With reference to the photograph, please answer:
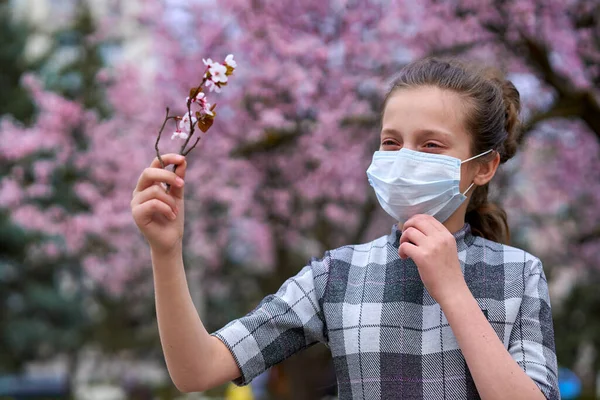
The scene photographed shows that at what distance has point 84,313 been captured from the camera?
61.8ft

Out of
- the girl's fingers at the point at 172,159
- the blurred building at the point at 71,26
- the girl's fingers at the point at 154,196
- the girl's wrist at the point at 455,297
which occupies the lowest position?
the girl's wrist at the point at 455,297

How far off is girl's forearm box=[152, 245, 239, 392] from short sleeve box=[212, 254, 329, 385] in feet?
0.24

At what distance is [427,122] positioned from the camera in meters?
1.72

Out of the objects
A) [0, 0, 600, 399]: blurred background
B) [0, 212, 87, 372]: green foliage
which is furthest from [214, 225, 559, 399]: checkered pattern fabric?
[0, 212, 87, 372]: green foliage

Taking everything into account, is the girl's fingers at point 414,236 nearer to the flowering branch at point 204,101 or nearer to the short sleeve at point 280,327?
the short sleeve at point 280,327

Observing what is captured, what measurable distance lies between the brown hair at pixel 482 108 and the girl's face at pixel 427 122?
0.03 m

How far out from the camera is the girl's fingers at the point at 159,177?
1.43 meters

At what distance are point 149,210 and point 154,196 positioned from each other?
0.09ft

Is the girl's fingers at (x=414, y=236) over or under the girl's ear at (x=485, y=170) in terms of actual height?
under

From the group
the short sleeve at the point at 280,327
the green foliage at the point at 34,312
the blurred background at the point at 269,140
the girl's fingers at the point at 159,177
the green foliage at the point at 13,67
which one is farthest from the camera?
the green foliage at the point at 34,312

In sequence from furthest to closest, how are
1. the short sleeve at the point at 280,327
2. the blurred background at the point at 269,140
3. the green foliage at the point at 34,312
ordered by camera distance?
the green foliage at the point at 34,312, the blurred background at the point at 269,140, the short sleeve at the point at 280,327

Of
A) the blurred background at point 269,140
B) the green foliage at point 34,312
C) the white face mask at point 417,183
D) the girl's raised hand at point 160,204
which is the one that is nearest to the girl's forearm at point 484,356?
the white face mask at point 417,183

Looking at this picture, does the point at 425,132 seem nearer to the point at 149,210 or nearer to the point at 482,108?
the point at 482,108

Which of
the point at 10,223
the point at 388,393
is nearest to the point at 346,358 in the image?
the point at 388,393
